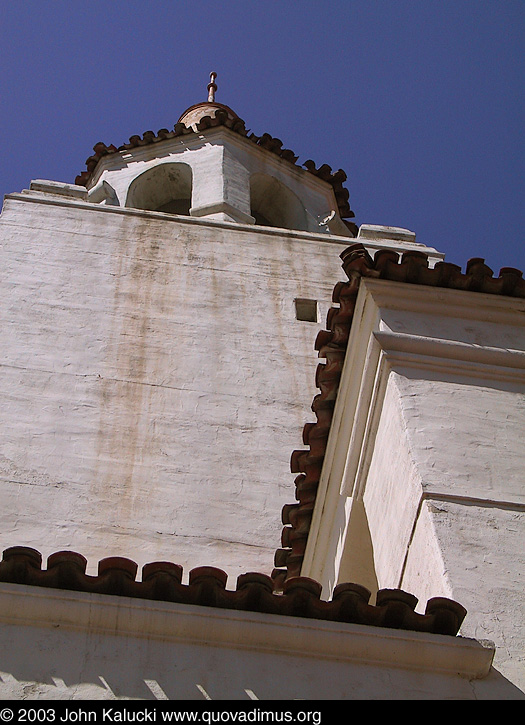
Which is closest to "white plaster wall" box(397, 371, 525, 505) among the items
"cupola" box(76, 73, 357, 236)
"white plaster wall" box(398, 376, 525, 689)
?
"white plaster wall" box(398, 376, 525, 689)

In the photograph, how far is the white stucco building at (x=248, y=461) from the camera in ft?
15.5

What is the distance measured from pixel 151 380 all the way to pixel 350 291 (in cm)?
415

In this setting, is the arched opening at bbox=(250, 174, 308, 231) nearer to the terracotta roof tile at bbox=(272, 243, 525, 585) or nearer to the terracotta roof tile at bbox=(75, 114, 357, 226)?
the terracotta roof tile at bbox=(75, 114, 357, 226)

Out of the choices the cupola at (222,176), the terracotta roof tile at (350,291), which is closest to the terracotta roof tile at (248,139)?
the cupola at (222,176)

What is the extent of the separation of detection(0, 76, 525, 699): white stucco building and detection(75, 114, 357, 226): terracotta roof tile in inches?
96.3

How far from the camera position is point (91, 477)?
984 centimetres

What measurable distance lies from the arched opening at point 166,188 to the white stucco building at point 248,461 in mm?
1605

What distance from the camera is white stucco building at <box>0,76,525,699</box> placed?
4719mm

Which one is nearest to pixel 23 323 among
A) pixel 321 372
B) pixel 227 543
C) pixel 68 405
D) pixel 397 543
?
pixel 68 405

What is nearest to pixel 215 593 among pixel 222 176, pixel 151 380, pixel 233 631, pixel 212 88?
pixel 233 631

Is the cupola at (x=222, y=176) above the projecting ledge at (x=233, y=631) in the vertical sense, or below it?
above

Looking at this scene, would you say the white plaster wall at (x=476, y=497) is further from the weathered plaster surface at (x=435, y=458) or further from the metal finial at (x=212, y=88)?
the metal finial at (x=212, y=88)

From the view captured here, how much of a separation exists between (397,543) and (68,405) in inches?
207
